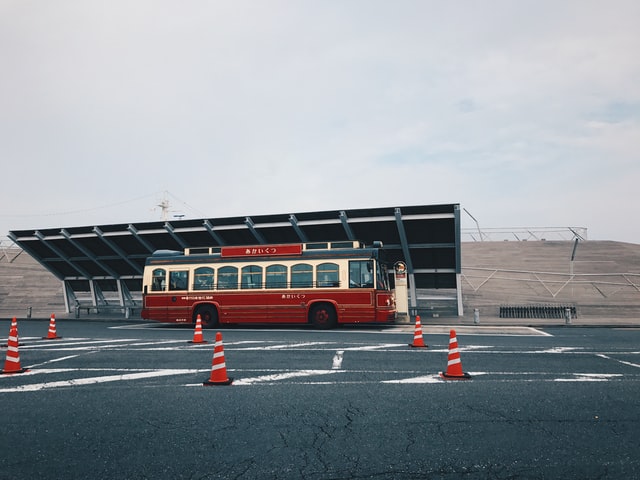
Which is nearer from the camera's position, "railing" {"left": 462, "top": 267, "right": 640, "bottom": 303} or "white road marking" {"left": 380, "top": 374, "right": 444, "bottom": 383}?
"white road marking" {"left": 380, "top": 374, "right": 444, "bottom": 383}

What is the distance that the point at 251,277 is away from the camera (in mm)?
18031

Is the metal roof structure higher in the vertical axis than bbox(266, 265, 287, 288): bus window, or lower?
higher

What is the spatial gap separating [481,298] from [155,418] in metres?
25.4

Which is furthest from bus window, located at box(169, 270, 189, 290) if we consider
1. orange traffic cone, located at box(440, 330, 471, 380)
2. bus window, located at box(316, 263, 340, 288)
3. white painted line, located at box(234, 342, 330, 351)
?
orange traffic cone, located at box(440, 330, 471, 380)

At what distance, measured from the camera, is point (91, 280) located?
2636 cm

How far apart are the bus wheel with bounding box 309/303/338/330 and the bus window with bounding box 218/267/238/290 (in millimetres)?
3543

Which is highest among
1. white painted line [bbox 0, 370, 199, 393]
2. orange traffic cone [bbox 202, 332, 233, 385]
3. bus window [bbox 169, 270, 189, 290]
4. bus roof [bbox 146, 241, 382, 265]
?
bus roof [bbox 146, 241, 382, 265]

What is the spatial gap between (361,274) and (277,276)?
350cm

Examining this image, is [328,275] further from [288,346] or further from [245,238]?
[245,238]

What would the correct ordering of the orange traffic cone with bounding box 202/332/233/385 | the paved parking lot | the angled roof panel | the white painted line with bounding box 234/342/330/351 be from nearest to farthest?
1. the paved parking lot
2. the orange traffic cone with bounding box 202/332/233/385
3. the white painted line with bounding box 234/342/330/351
4. the angled roof panel

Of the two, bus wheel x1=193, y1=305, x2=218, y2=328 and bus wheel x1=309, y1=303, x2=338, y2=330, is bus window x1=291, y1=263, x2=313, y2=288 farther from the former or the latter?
bus wheel x1=193, y1=305, x2=218, y2=328

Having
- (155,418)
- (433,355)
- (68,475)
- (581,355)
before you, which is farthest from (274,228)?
(68,475)

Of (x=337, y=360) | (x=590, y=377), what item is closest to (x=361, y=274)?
(x=337, y=360)

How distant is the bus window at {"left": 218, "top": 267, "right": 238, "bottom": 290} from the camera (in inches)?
716
